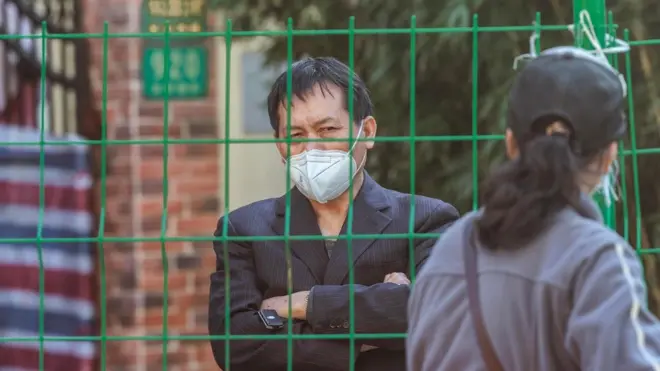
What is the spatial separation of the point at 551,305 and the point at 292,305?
3.64 feet

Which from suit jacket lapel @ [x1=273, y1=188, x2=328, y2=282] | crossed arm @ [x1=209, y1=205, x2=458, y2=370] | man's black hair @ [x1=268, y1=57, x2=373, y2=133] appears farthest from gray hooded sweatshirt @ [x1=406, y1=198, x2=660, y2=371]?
man's black hair @ [x1=268, y1=57, x2=373, y2=133]

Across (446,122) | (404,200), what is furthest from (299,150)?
(446,122)

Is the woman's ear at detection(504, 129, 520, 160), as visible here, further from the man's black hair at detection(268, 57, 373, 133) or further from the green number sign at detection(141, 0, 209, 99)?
the green number sign at detection(141, 0, 209, 99)

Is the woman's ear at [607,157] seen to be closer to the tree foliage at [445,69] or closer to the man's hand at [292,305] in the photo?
the man's hand at [292,305]

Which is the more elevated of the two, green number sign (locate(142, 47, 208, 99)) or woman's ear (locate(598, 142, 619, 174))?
green number sign (locate(142, 47, 208, 99))

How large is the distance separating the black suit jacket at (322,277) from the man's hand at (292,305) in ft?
0.07

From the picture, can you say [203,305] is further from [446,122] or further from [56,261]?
[446,122]

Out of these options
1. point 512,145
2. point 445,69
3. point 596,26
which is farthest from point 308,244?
point 445,69

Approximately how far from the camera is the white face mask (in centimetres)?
303

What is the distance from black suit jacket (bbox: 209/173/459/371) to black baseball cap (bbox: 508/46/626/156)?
92cm

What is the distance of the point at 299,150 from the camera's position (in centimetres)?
306

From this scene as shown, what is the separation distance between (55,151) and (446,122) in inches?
58.1

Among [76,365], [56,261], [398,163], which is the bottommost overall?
[76,365]

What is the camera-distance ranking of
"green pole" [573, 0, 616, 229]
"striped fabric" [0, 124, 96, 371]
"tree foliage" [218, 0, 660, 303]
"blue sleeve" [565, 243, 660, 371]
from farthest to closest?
"striped fabric" [0, 124, 96, 371], "tree foliage" [218, 0, 660, 303], "green pole" [573, 0, 616, 229], "blue sleeve" [565, 243, 660, 371]
